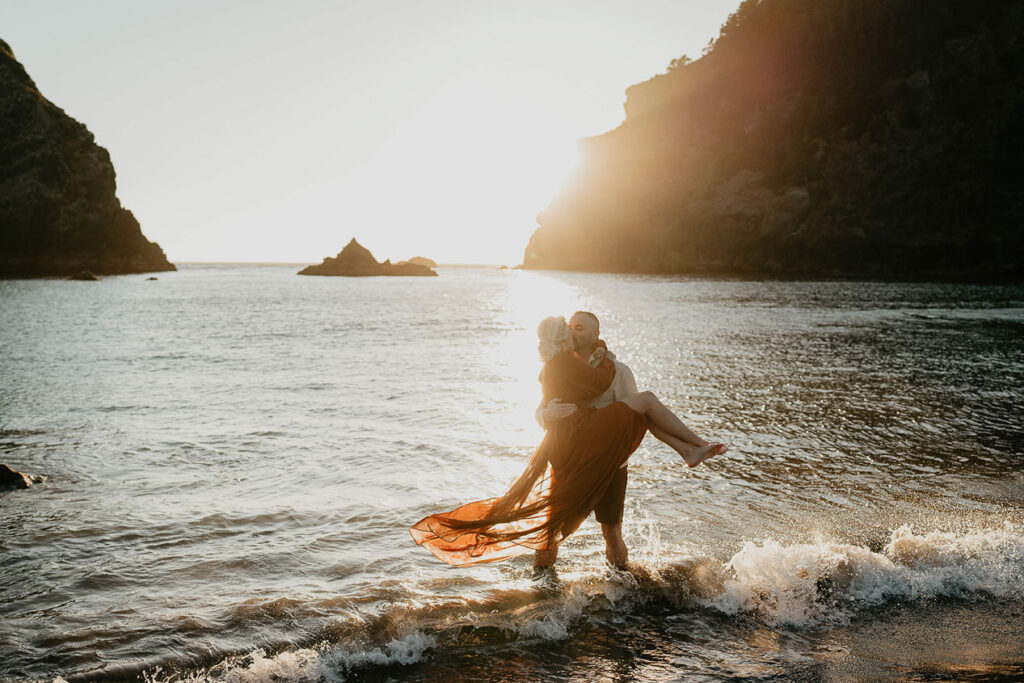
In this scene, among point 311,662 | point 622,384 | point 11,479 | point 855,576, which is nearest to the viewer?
point 311,662

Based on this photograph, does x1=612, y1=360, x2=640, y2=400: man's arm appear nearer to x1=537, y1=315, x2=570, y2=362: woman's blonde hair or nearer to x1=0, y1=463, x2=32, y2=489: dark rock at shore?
x1=537, y1=315, x2=570, y2=362: woman's blonde hair

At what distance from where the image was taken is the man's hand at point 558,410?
5234 millimetres

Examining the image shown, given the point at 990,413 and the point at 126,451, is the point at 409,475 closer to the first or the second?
the point at 126,451

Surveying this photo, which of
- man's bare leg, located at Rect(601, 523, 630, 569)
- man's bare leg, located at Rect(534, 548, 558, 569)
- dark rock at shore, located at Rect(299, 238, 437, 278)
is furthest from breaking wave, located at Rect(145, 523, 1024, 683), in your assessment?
dark rock at shore, located at Rect(299, 238, 437, 278)

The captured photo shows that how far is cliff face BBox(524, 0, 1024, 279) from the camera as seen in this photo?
83.2 metres

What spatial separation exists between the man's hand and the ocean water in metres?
1.46

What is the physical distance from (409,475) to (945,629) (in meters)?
6.32

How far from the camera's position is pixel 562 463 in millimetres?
5336

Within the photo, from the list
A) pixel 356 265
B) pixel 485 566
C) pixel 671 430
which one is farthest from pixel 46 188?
pixel 671 430

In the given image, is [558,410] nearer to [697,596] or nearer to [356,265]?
[697,596]

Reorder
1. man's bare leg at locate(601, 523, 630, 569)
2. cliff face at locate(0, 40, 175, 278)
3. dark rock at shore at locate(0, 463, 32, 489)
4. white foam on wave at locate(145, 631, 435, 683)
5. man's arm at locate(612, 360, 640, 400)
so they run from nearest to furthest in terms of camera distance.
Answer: white foam on wave at locate(145, 631, 435, 683), man's arm at locate(612, 360, 640, 400), man's bare leg at locate(601, 523, 630, 569), dark rock at shore at locate(0, 463, 32, 489), cliff face at locate(0, 40, 175, 278)

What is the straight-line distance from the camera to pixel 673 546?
646 centimetres

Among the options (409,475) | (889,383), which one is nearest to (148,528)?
(409,475)

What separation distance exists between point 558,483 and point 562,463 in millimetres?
167
